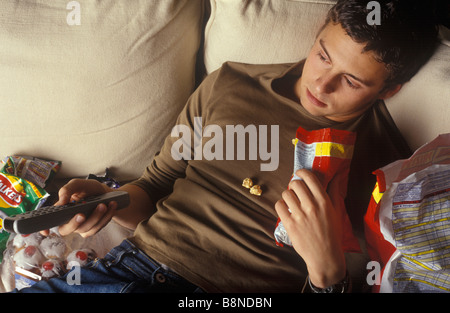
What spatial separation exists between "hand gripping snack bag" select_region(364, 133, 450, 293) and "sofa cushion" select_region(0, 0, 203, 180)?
0.49 metres

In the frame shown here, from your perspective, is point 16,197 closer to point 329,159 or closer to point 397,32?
point 329,159

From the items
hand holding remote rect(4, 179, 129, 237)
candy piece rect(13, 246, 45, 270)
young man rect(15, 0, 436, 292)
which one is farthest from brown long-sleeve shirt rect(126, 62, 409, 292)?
candy piece rect(13, 246, 45, 270)

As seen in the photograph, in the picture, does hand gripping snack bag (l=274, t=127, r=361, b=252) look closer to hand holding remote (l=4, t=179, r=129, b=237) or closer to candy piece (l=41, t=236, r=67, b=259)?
hand holding remote (l=4, t=179, r=129, b=237)

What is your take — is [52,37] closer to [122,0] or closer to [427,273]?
[122,0]

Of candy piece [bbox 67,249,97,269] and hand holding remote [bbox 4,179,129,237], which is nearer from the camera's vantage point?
hand holding remote [bbox 4,179,129,237]

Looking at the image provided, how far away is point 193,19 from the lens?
2.64 ft

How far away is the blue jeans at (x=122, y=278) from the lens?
2.12ft

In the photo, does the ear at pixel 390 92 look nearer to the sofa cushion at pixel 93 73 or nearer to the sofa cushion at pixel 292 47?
the sofa cushion at pixel 292 47

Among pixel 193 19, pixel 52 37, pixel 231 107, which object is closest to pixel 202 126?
pixel 231 107

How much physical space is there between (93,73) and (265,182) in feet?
1.48

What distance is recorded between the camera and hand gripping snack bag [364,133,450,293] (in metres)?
0.53

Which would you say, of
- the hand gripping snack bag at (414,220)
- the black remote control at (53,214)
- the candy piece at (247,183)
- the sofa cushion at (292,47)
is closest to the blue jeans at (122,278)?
the black remote control at (53,214)

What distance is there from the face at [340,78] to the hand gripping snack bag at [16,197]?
63cm

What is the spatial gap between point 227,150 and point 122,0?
398 mm
